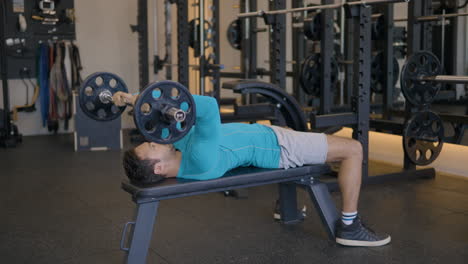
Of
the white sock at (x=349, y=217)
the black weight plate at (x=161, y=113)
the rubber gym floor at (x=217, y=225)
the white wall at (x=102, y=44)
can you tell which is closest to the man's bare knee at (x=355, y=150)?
the white sock at (x=349, y=217)

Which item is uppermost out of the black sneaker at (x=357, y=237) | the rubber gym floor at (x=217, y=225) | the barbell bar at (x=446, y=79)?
the barbell bar at (x=446, y=79)

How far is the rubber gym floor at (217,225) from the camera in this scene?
8.31 feet

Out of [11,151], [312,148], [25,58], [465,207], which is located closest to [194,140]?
[312,148]

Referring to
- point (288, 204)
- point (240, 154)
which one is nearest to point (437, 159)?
point (288, 204)

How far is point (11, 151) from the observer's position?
5457 mm

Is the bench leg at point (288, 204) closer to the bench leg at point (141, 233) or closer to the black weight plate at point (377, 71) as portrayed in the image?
the bench leg at point (141, 233)

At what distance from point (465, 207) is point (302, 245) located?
3.90ft

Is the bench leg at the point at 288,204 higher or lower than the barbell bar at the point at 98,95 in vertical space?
lower

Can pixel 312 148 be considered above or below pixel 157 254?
above

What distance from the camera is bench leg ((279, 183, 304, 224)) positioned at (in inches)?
117

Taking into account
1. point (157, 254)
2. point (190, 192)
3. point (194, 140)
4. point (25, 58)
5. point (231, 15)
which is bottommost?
point (157, 254)

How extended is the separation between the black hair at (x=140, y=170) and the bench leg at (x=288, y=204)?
883 mm

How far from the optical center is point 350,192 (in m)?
2.60

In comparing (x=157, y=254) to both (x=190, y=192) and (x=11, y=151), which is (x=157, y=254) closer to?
(x=190, y=192)
